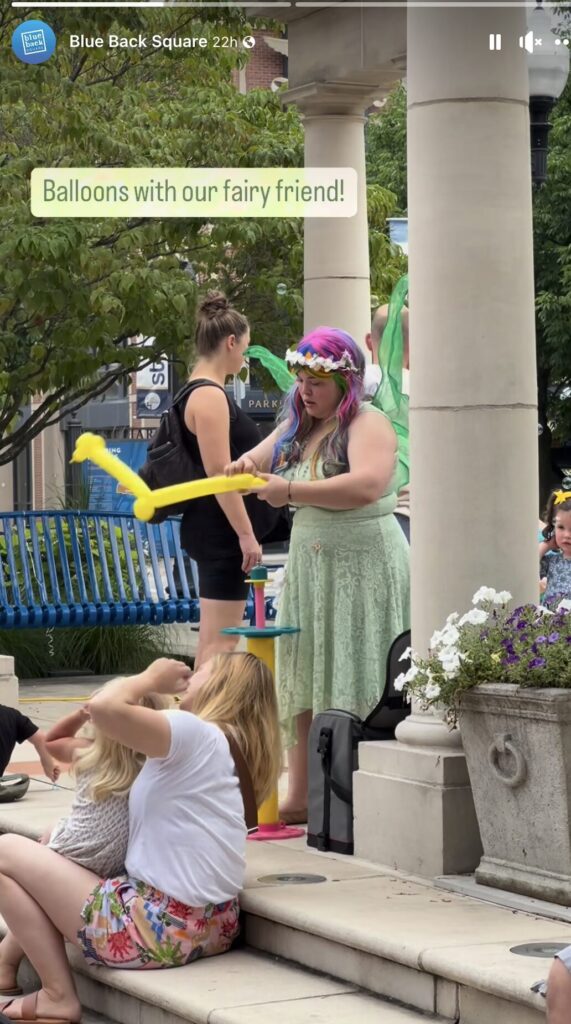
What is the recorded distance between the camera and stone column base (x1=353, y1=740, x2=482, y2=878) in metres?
5.93

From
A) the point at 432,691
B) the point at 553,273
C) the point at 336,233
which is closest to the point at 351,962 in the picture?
the point at 432,691

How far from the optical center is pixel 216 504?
7.39 m

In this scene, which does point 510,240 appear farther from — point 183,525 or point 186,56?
point 186,56

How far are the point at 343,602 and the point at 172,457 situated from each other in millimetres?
1190

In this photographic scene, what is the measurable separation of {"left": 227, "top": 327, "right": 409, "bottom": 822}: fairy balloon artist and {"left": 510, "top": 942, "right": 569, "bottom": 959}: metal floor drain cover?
1807 millimetres

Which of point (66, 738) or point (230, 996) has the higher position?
point (66, 738)

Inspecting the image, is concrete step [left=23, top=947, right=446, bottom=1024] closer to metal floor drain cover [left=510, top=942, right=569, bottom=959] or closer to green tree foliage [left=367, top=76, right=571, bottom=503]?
metal floor drain cover [left=510, top=942, right=569, bottom=959]

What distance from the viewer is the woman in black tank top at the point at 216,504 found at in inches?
287

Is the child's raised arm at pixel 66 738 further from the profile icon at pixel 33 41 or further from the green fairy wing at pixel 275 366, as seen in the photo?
the profile icon at pixel 33 41

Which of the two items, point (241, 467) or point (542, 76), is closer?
point (241, 467)

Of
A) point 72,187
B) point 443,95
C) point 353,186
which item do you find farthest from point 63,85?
point 443,95

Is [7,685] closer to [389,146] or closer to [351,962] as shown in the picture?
[351,962]

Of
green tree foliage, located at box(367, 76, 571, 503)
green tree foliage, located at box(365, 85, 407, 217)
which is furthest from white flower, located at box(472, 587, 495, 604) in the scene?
green tree foliage, located at box(365, 85, 407, 217)

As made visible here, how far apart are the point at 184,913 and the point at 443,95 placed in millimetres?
2843
